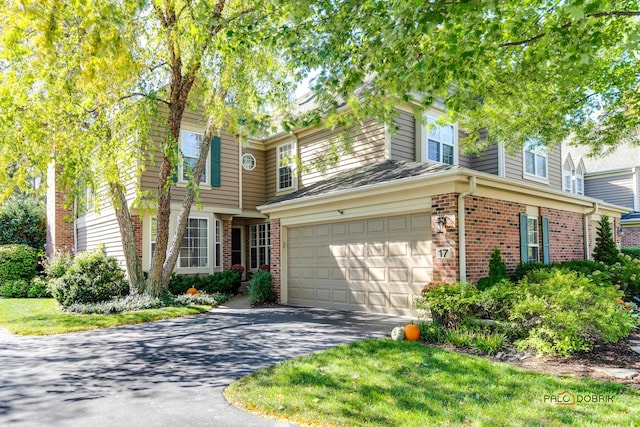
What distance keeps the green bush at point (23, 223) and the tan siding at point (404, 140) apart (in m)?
17.7

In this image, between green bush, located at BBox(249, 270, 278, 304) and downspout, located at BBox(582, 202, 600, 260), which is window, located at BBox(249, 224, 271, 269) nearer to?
green bush, located at BBox(249, 270, 278, 304)

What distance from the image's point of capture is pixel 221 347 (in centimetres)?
707

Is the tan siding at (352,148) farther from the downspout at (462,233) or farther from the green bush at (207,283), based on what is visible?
the green bush at (207,283)

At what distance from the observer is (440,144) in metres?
13.3

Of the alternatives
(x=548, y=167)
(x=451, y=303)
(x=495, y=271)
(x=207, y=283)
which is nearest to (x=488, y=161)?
(x=548, y=167)

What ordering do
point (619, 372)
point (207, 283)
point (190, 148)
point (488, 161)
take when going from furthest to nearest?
point (488, 161) → point (190, 148) → point (207, 283) → point (619, 372)

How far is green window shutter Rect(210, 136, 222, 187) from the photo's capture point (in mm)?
14859

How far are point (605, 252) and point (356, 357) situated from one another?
444 inches

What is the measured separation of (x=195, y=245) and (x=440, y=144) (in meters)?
8.80

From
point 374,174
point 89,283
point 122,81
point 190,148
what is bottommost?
point 89,283

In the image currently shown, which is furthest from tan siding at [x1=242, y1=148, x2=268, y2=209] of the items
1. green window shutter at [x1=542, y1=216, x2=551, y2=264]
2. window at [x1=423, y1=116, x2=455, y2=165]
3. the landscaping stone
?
the landscaping stone

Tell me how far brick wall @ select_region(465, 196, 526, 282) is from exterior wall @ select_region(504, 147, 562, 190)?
5676 millimetres

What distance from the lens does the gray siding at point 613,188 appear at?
76.0ft

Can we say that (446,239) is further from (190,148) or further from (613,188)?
(613,188)
